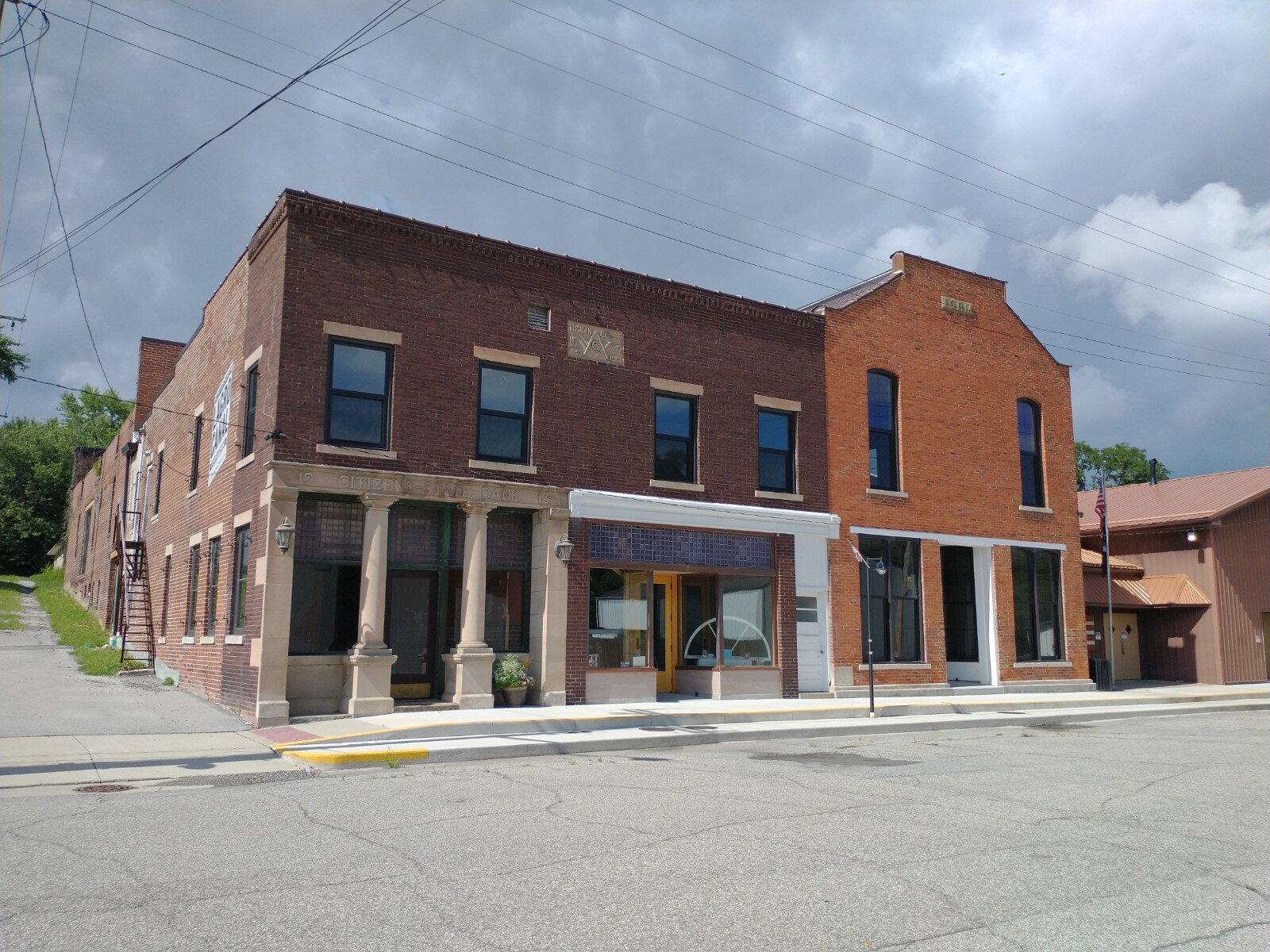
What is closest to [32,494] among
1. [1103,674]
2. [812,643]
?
[812,643]

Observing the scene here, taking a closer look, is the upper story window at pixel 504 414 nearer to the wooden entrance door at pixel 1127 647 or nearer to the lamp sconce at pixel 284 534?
the lamp sconce at pixel 284 534

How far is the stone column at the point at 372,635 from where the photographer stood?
16203 millimetres

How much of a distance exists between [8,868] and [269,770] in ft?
17.6

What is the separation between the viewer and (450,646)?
710 inches

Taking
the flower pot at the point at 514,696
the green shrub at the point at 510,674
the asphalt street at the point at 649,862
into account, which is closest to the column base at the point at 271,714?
the green shrub at the point at 510,674

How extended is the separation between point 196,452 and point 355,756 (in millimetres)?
12330

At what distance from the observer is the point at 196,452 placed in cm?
2245

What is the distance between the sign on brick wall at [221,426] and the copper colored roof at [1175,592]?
25580mm

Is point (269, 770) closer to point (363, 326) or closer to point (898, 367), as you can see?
point (363, 326)

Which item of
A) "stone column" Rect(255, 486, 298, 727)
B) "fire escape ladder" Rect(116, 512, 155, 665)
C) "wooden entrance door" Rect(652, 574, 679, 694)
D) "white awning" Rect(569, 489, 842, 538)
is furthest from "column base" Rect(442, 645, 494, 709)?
"fire escape ladder" Rect(116, 512, 155, 665)

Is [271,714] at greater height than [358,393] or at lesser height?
lesser

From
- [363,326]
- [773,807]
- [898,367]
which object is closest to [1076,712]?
[898,367]

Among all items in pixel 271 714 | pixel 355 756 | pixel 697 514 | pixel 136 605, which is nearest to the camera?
pixel 355 756

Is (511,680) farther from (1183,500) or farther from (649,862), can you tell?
(1183,500)
